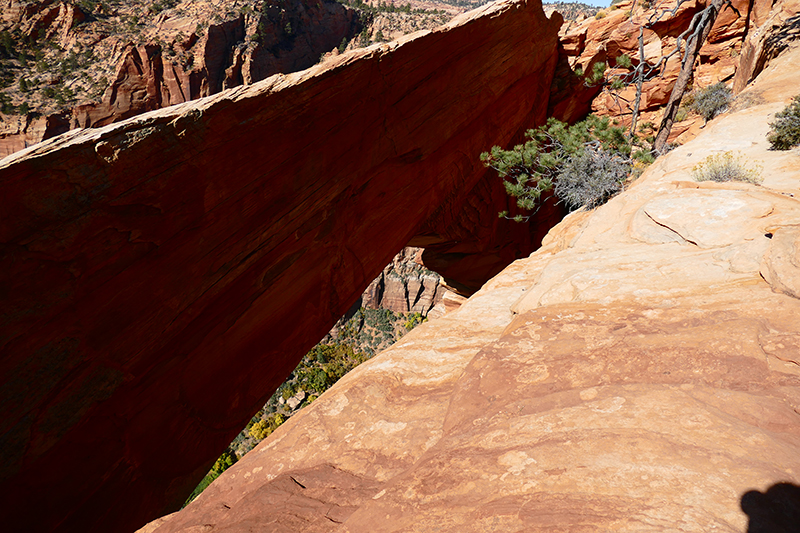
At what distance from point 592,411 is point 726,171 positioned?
17.1ft

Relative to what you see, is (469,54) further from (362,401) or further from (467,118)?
(362,401)

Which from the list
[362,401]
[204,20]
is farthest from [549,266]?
[204,20]

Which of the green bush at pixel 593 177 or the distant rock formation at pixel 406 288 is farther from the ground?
the green bush at pixel 593 177

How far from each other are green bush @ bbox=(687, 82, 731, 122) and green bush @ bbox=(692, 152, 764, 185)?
6175mm

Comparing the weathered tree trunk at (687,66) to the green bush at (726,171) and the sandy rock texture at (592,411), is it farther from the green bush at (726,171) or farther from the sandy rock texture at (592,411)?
the sandy rock texture at (592,411)

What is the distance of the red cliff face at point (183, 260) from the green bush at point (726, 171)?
6074mm

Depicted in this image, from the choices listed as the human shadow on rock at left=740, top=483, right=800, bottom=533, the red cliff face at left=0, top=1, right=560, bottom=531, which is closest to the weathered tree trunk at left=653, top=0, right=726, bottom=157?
the red cliff face at left=0, top=1, right=560, bottom=531

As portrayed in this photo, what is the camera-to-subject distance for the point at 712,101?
427 inches

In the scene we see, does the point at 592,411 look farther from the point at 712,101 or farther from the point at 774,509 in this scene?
the point at 712,101

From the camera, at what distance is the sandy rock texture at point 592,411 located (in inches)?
76.7

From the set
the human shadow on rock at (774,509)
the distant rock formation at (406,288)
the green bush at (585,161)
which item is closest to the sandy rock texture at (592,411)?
the human shadow on rock at (774,509)

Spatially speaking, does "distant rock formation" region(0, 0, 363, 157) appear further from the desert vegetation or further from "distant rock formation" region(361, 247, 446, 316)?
the desert vegetation

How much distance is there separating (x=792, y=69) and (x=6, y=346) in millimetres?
14805

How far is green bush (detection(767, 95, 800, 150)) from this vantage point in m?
5.86
